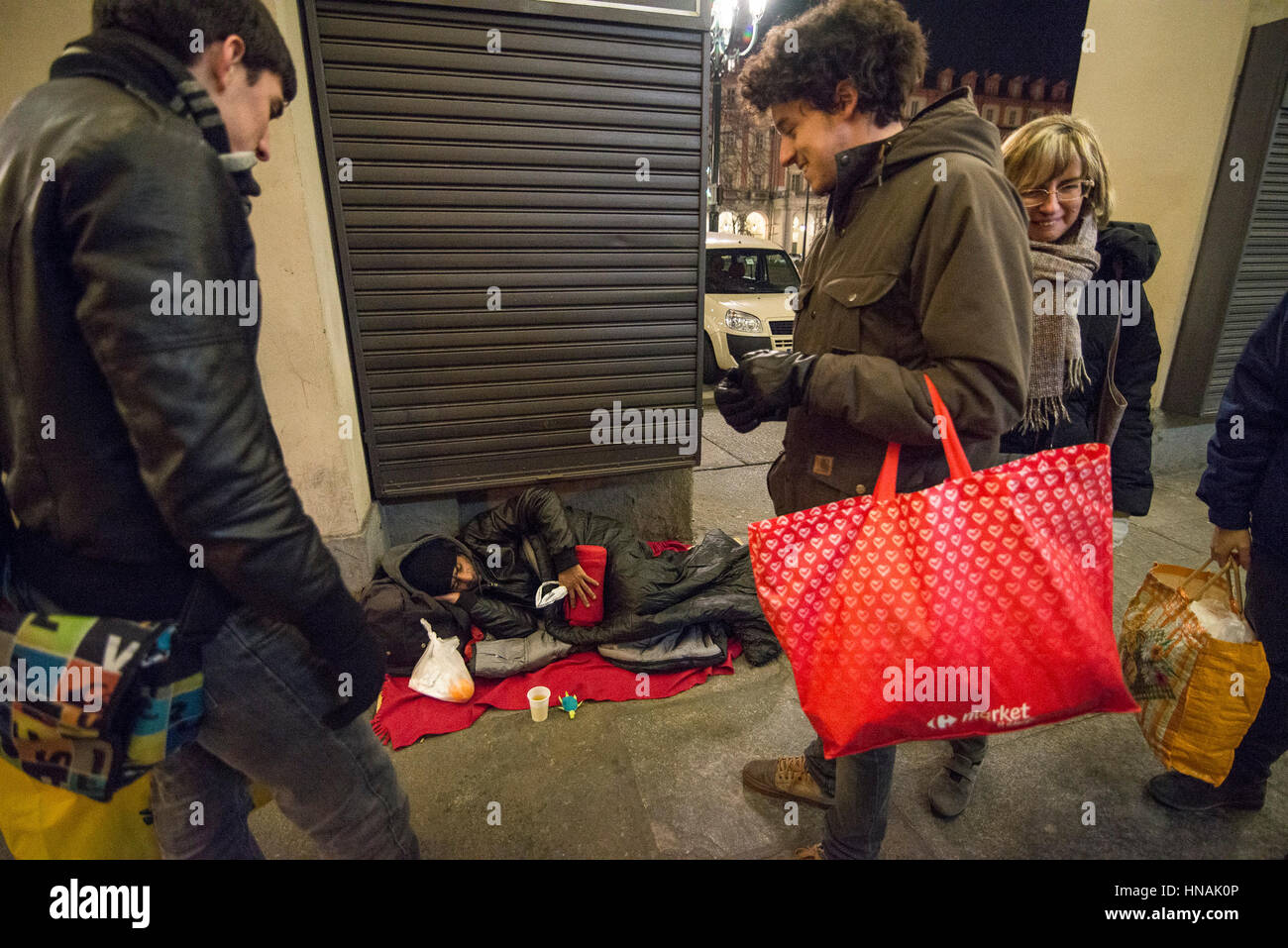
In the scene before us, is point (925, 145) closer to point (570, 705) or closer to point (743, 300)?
point (570, 705)

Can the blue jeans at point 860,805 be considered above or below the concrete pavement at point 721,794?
above

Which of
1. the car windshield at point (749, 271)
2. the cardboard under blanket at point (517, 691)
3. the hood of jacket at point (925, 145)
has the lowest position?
the cardboard under blanket at point (517, 691)

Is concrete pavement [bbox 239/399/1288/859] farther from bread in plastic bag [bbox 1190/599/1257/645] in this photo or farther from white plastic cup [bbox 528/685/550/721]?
bread in plastic bag [bbox 1190/599/1257/645]

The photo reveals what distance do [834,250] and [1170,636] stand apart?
63.4 inches

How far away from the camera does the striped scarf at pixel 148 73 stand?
957mm

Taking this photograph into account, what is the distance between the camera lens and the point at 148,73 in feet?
3.22

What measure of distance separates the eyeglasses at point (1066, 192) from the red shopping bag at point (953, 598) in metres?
1.15

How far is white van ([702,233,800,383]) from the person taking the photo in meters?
7.85

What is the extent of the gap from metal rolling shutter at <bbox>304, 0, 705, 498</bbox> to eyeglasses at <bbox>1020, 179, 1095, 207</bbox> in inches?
72.5

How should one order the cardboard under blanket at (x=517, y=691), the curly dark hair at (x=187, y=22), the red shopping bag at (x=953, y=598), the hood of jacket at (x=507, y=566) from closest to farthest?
the curly dark hair at (x=187, y=22)
the red shopping bag at (x=953, y=598)
the cardboard under blanket at (x=517, y=691)
the hood of jacket at (x=507, y=566)

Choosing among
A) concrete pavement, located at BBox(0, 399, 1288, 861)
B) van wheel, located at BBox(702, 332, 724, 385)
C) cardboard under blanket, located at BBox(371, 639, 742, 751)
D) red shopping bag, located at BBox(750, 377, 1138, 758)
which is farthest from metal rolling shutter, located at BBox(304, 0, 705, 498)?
van wheel, located at BBox(702, 332, 724, 385)

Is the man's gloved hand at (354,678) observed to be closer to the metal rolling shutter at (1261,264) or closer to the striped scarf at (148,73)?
the striped scarf at (148,73)

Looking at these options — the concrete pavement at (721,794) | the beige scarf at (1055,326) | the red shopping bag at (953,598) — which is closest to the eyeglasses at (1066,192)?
the beige scarf at (1055,326)
